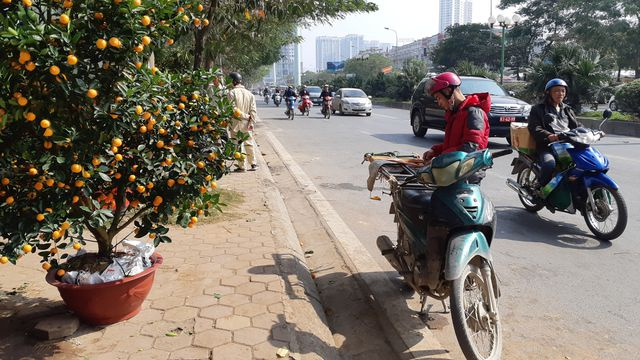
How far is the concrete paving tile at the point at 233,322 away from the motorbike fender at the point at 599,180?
12.5 feet

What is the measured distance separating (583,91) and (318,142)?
1138 centimetres

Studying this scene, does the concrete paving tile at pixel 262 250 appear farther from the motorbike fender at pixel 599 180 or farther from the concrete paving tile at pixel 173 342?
the motorbike fender at pixel 599 180

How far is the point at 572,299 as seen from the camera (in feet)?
12.2

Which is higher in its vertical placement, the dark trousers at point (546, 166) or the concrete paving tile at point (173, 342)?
the dark trousers at point (546, 166)

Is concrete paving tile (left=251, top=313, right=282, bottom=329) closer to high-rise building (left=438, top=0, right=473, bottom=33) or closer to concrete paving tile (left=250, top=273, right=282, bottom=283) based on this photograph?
concrete paving tile (left=250, top=273, right=282, bottom=283)

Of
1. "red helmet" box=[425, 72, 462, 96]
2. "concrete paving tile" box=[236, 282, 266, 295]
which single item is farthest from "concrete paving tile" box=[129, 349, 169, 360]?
"red helmet" box=[425, 72, 462, 96]

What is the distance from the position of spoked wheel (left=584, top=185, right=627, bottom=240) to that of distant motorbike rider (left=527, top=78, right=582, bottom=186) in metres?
0.54

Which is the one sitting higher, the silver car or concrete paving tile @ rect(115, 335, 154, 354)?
the silver car

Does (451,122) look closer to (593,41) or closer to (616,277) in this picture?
(616,277)

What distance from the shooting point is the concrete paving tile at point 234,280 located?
3.72 metres

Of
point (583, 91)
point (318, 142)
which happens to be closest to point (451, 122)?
point (318, 142)

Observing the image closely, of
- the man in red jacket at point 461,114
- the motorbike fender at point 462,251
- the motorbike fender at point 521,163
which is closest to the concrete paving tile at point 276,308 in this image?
the motorbike fender at point 462,251

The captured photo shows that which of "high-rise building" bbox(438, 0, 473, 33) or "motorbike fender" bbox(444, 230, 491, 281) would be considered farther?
"high-rise building" bbox(438, 0, 473, 33)

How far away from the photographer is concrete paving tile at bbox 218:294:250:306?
11.1ft
